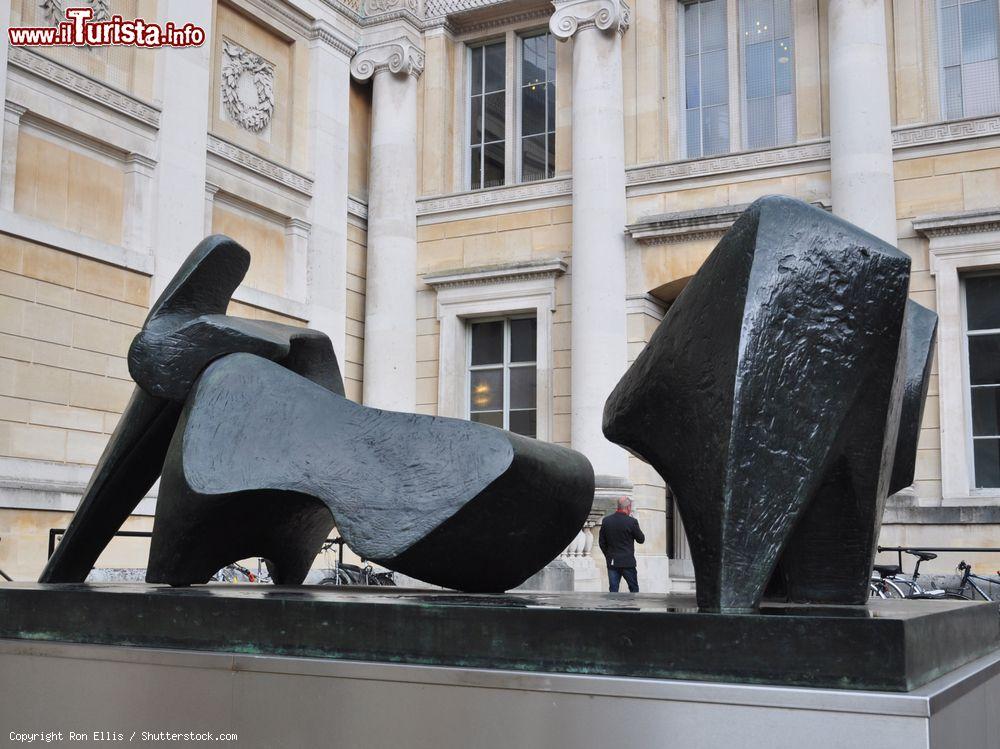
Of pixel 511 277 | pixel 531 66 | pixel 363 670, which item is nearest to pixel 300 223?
pixel 511 277

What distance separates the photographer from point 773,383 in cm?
316

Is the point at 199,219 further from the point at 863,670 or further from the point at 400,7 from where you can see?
the point at 863,670

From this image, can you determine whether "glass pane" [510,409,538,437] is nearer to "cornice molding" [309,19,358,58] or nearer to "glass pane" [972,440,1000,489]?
"glass pane" [972,440,1000,489]

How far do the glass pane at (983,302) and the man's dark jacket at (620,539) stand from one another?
231 inches

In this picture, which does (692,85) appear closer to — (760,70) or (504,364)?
(760,70)

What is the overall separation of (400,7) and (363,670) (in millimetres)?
16097

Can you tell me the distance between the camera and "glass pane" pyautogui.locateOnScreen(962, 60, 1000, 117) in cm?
1437

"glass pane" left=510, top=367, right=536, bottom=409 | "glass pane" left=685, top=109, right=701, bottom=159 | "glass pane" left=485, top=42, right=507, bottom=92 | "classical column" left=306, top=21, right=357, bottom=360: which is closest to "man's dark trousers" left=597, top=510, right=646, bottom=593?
"glass pane" left=510, top=367, right=536, bottom=409

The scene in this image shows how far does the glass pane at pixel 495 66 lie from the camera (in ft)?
59.0

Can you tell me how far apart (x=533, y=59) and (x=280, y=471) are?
48.7ft

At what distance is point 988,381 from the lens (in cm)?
1390

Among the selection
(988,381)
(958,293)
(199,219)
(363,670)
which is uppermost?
(199,219)

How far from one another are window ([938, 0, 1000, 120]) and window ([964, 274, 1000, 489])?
228cm

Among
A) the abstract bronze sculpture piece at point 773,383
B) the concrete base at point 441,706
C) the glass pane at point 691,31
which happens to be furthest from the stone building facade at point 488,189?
the abstract bronze sculpture piece at point 773,383
